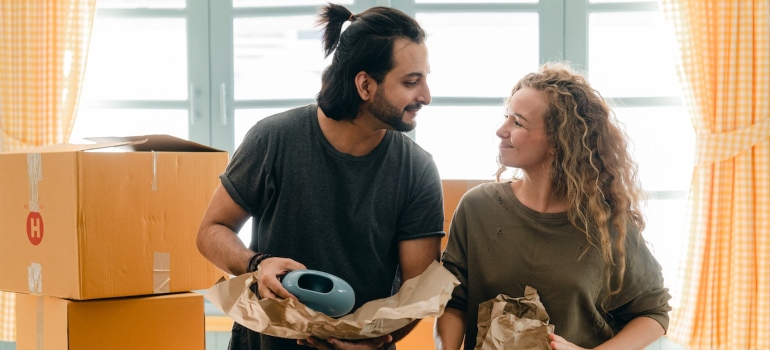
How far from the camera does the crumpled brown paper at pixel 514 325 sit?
144 centimetres

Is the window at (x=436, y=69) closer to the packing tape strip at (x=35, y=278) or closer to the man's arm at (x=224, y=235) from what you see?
the packing tape strip at (x=35, y=278)

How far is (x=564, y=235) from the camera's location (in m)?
1.61

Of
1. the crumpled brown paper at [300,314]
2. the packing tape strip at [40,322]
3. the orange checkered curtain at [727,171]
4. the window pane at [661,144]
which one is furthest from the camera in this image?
the window pane at [661,144]

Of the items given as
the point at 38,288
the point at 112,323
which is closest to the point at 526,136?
the point at 112,323

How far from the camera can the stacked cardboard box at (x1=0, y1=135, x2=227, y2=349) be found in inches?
72.5

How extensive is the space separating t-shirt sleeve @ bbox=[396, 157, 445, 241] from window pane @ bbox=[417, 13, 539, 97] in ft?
4.72

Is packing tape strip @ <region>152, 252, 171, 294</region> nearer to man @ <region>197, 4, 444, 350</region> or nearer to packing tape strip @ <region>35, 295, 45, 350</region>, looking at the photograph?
packing tape strip @ <region>35, 295, 45, 350</region>

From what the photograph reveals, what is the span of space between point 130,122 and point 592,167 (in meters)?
2.13

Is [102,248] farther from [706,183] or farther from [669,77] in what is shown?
[669,77]

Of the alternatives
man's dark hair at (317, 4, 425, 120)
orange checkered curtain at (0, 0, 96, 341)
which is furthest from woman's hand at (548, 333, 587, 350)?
orange checkered curtain at (0, 0, 96, 341)

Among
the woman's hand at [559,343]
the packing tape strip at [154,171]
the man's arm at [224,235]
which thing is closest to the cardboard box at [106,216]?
the packing tape strip at [154,171]

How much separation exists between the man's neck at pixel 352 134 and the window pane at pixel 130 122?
164cm

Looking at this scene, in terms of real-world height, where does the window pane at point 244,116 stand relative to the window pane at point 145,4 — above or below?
below

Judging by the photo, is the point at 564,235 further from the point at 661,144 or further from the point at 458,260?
the point at 661,144
